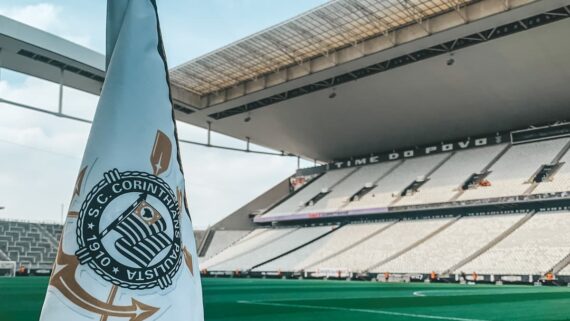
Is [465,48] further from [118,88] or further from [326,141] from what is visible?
[118,88]

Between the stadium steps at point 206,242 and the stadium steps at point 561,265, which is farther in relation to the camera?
the stadium steps at point 206,242

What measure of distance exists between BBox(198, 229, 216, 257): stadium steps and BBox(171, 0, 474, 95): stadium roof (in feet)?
49.9

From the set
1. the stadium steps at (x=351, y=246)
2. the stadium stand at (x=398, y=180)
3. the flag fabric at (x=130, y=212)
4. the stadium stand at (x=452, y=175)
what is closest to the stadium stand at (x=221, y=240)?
the stadium stand at (x=398, y=180)

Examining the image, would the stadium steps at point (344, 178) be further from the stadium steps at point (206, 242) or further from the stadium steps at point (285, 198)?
the stadium steps at point (206, 242)

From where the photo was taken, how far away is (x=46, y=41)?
A: 22906 millimetres

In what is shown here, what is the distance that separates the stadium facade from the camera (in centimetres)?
2253

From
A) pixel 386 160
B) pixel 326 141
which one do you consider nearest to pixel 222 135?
pixel 326 141

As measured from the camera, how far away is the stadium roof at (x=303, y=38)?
2169 centimetres

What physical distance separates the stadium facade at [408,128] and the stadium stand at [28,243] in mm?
774

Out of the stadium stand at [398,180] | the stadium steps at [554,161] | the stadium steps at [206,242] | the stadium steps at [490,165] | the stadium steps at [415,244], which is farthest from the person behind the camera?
the stadium steps at [206,242]

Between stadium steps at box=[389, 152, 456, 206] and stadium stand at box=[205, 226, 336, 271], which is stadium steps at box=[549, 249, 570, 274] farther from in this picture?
stadium stand at box=[205, 226, 336, 271]

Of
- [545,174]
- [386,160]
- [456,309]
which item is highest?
[386,160]

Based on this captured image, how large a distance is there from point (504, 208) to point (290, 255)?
504 inches

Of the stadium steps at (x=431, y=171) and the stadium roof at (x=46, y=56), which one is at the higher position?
the stadium roof at (x=46, y=56)
